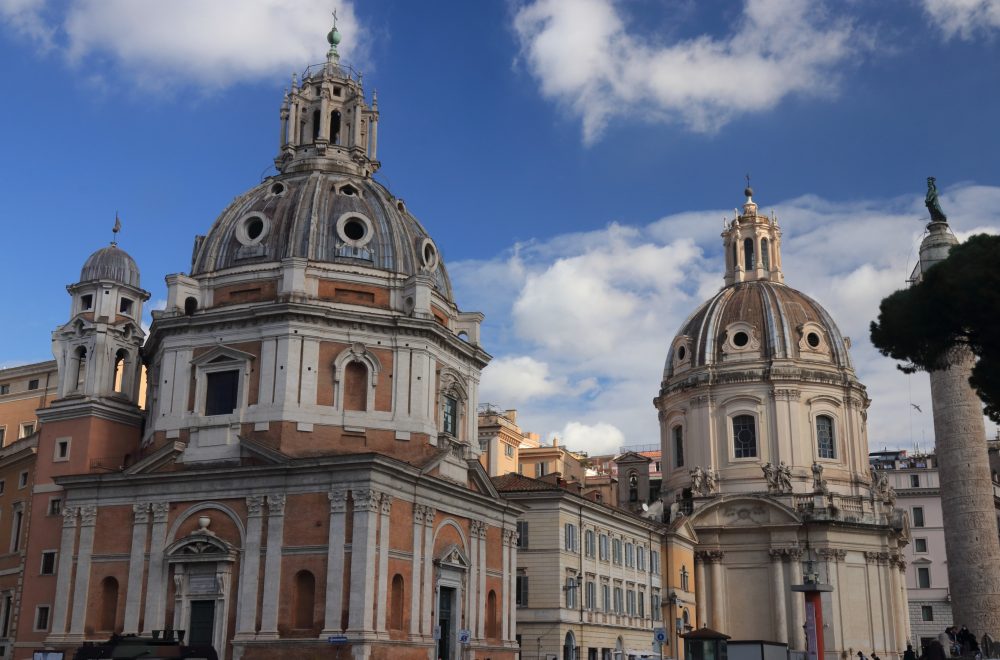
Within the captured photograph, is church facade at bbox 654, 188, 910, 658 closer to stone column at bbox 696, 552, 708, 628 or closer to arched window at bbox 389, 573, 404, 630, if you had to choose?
stone column at bbox 696, 552, 708, 628

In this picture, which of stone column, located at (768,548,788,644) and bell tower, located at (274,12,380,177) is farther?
stone column, located at (768,548,788,644)

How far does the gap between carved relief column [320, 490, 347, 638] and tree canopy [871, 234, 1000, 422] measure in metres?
18.3

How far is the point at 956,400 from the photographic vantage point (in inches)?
1911

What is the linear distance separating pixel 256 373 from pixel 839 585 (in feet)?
134

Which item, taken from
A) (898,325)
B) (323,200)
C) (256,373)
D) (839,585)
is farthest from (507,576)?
(839,585)

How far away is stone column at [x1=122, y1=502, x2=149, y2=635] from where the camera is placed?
40.5 metres

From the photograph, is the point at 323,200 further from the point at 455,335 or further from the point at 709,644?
the point at 709,644

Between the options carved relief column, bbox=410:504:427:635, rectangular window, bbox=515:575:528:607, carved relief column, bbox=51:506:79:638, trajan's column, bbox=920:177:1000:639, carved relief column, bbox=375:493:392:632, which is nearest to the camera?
carved relief column, bbox=375:493:392:632

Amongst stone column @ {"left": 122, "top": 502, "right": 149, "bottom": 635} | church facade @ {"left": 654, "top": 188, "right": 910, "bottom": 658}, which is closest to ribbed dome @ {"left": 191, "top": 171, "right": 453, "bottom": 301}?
stone column @ {"left": 122, "top": 502, "right": 149, "bottom": 635}

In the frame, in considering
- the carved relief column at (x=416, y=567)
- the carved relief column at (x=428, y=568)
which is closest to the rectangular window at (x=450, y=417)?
the carved relief column at (x=428, y=568)

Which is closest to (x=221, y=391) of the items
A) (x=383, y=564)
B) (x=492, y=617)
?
(x=383, y=564)

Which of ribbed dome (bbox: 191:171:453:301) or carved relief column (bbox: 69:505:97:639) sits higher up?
ribbed dome (bbox: 191:171:453:301)

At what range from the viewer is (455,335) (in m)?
48.1

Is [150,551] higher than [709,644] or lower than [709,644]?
higher
